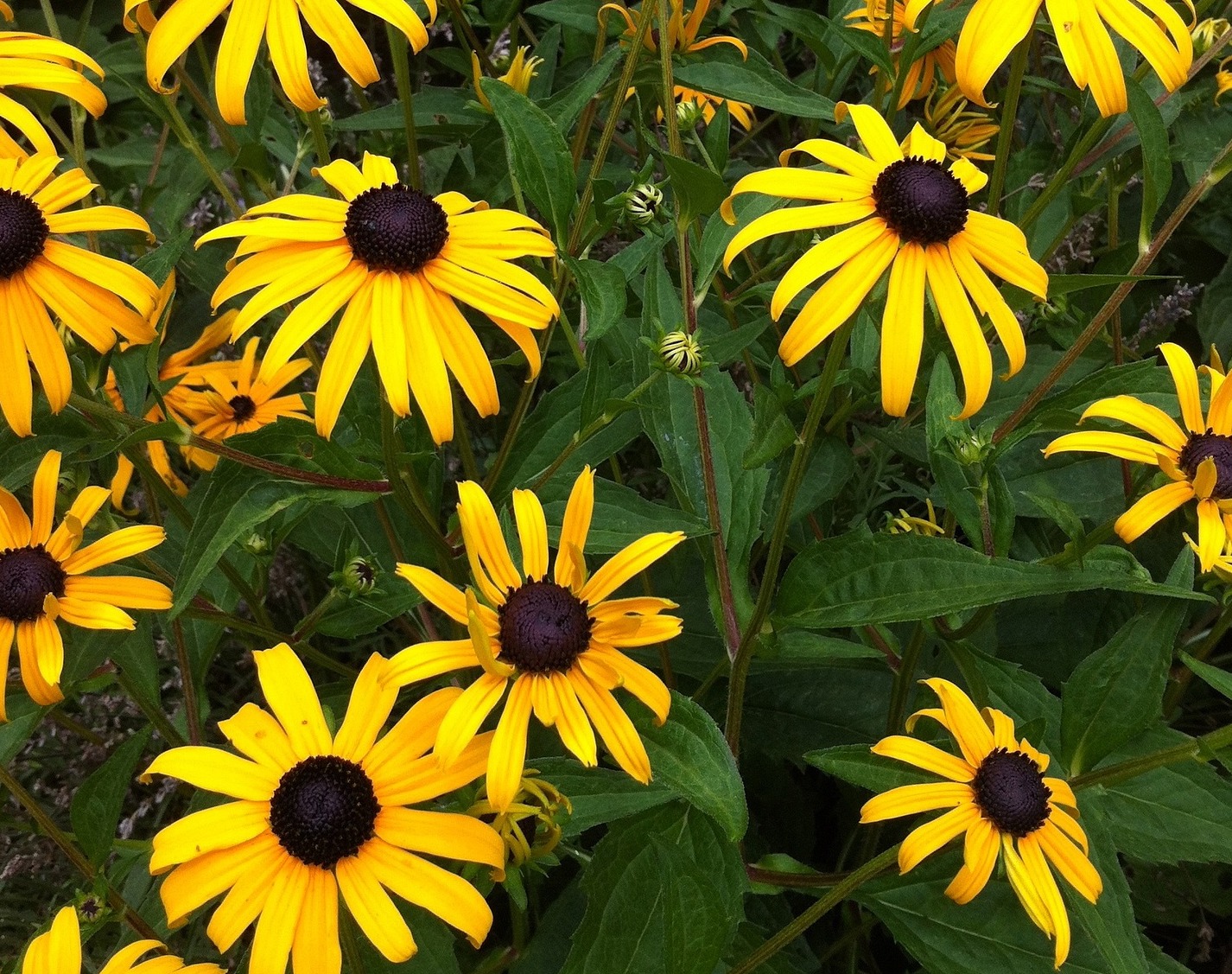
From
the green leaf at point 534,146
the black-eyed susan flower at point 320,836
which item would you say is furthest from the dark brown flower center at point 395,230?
the black-eyed susan flower at point 320,836

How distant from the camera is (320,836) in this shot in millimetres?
1093

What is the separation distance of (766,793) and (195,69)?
2489mm

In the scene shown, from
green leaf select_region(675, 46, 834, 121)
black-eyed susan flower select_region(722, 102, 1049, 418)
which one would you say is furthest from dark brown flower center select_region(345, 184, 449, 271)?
green leaf select_region(675, 46, 834, 121)

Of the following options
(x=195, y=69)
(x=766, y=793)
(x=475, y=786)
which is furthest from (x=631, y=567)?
(x=195, y=69)

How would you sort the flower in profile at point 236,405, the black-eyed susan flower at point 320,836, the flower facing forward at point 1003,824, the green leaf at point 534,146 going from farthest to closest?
the flower in profile at point 236,405, the green leaf at point 534,146, the flower facing forward at point 1003,824, the black-eyed susan flower at point 320,836

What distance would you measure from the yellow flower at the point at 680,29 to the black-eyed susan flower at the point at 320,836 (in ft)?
3.78

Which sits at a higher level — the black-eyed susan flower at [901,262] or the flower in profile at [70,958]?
the black-eyed susan flower at [901,262]

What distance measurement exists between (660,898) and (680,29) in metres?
1.35

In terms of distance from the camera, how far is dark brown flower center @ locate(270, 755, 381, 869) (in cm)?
109

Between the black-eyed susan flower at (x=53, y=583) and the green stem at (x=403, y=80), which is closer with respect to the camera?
the black-eyed susan flower at (x=53, y=583)

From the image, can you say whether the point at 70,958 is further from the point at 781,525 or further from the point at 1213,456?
the point at 1213,456

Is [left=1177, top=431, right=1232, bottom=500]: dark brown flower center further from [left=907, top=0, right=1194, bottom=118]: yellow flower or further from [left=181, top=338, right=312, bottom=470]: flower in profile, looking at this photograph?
[left=181, top=338, right=312, bottom=470]: flower in profile

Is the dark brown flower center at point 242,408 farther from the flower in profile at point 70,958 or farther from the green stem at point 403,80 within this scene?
the flower in profile at point 70,958

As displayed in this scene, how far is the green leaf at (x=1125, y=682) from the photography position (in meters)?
1.32
